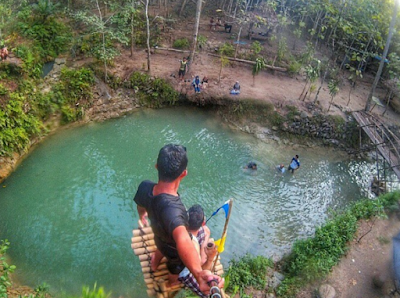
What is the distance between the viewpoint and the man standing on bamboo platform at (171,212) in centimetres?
317

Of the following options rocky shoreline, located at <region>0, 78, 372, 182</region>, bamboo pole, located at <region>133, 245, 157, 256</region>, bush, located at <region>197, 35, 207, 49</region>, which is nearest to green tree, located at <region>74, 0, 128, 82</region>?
rocky shoreline, located at <region>0, 78, 372, 182</region>

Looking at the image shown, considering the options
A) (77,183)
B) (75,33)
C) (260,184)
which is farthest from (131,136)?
(75,33)

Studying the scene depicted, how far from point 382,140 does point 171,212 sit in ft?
44.2

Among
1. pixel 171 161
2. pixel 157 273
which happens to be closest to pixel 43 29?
pixel 157 273

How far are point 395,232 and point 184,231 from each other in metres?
10.2

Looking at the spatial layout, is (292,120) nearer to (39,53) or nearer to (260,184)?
(260,184)

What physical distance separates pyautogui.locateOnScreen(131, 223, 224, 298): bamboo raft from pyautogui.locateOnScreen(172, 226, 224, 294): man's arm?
1603 mm

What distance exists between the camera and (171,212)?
11.3 ft

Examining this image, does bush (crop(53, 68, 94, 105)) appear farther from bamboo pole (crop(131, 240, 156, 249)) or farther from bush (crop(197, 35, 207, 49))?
bamboo pole (crop(131, 240, 156, 249))

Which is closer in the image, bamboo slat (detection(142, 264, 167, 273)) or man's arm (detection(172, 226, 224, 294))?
man's arm (detection(172, 226, 224, 294))

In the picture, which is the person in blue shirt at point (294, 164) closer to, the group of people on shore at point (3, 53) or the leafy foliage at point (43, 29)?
the leafy foliage at point (43, 29)

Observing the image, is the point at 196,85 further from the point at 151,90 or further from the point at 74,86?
the point at 74,86

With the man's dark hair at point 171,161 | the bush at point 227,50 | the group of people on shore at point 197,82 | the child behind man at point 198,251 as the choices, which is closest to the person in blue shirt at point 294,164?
the group of people on shore at point 197,82

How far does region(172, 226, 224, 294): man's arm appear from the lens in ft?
9.99
